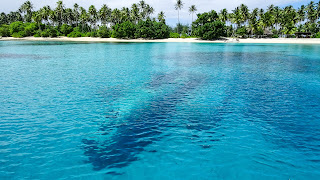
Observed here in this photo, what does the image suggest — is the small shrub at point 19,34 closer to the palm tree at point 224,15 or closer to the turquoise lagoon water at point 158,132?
the palm tree at point 224,15

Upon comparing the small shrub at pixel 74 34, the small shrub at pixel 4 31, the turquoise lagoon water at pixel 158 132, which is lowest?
the turquoise lagoon water at pixel 158 132

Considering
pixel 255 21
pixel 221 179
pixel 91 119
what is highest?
pixel 255 21

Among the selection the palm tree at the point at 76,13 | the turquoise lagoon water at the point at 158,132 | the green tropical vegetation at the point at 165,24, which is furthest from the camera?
the palm tree at the point at 76,13

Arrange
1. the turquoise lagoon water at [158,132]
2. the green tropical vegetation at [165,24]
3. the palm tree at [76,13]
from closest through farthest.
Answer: the turquoise lagoon water at [158,132] < the green tropical vegetation at [165,24] < the palm tree at [76,13]

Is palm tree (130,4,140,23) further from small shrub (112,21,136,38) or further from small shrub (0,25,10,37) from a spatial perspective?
small shrub (0,25,10,37)

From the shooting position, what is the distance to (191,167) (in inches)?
389

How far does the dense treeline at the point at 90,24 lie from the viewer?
13875 centimetres

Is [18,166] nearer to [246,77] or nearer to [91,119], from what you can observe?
[91,119]

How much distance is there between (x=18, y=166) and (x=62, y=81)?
17252 millimetres

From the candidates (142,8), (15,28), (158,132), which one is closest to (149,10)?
(142,8)

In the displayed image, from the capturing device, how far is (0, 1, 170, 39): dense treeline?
139 m

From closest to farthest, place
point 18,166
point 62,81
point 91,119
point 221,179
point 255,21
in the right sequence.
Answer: point 221,179 < point 18,166 < point 91,119 < point 62,81 < point 255,21

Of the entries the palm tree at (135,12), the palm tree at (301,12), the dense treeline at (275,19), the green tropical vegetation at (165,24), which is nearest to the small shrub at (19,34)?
the green tropical vegetation at (165,24)

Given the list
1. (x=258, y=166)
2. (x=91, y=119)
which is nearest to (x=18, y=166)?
(x=91, y=119)
